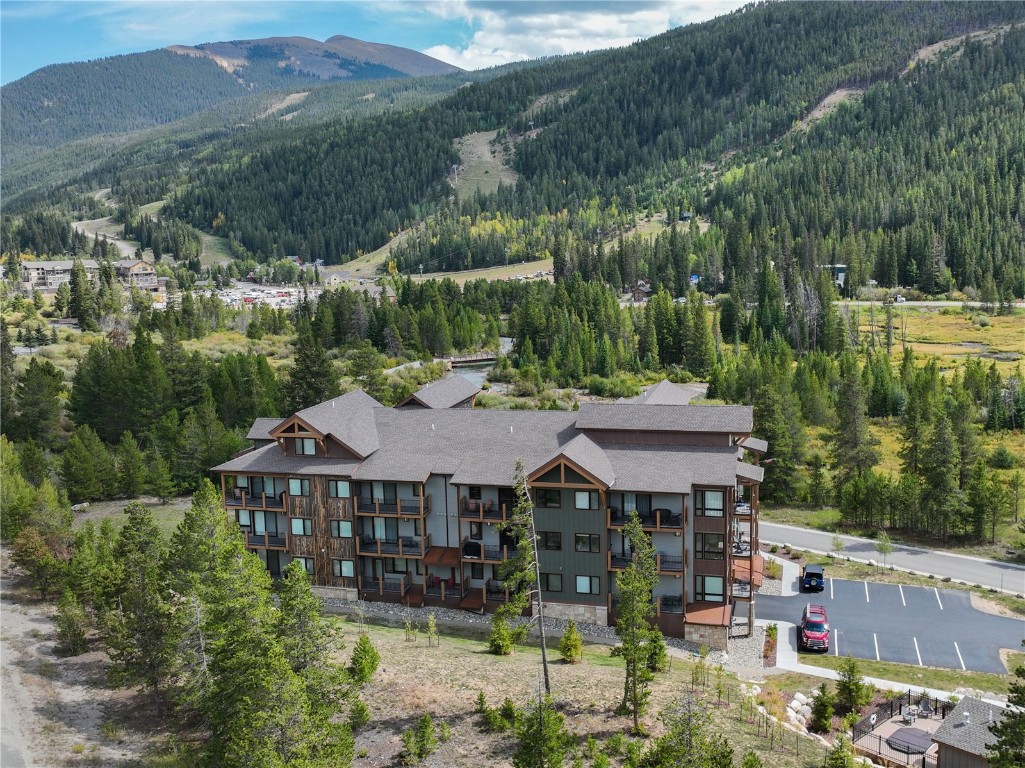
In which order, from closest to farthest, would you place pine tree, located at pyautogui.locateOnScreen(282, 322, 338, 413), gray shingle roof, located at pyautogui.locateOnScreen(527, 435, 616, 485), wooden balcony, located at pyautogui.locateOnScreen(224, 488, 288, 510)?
gray shingle roof, located at pyautogui.locateOnScreen(527, 435, 616, 485) → wooden balcony, located at pyautogui.locateOnScreen(224, 488, 288, 510) → pine tree, located at pyautogui.locateOnScreen(282, 322, 338, 413)

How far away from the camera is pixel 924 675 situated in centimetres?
3816

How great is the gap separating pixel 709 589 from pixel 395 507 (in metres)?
16.2

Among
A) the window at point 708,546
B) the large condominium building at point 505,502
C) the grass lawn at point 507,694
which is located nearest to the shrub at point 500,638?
the grass lawn at point 507,694

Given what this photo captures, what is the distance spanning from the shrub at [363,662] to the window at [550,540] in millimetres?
11927

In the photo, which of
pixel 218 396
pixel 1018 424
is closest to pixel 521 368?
pixel 218 396

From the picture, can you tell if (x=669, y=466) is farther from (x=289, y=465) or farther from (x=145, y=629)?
(x=145, y=629)

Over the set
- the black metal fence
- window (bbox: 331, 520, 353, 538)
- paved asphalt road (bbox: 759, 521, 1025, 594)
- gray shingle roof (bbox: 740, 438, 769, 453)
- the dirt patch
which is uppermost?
gray shingle roof (bbox: 740, 438, 769, 453)

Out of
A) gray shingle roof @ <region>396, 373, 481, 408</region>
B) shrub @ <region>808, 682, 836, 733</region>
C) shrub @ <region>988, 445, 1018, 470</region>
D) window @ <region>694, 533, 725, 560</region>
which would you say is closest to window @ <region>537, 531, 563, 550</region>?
window @ <region>694, 533, 725, 560</region>

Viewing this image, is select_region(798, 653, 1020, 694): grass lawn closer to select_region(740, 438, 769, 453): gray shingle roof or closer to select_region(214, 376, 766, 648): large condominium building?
select_region(214, 376, 766, 648): large condominium building

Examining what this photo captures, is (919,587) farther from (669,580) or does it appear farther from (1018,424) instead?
(1018,424)

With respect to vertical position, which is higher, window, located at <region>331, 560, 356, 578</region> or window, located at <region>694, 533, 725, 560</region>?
window, located at <region>694, 533, 725, 560</region>

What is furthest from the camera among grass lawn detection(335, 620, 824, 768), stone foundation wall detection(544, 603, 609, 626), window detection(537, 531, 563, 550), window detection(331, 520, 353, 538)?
window detection(331, 520, 353, 538)

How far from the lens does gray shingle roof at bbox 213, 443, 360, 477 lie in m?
46.0

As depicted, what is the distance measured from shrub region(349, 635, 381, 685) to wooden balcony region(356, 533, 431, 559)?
38.9ft
